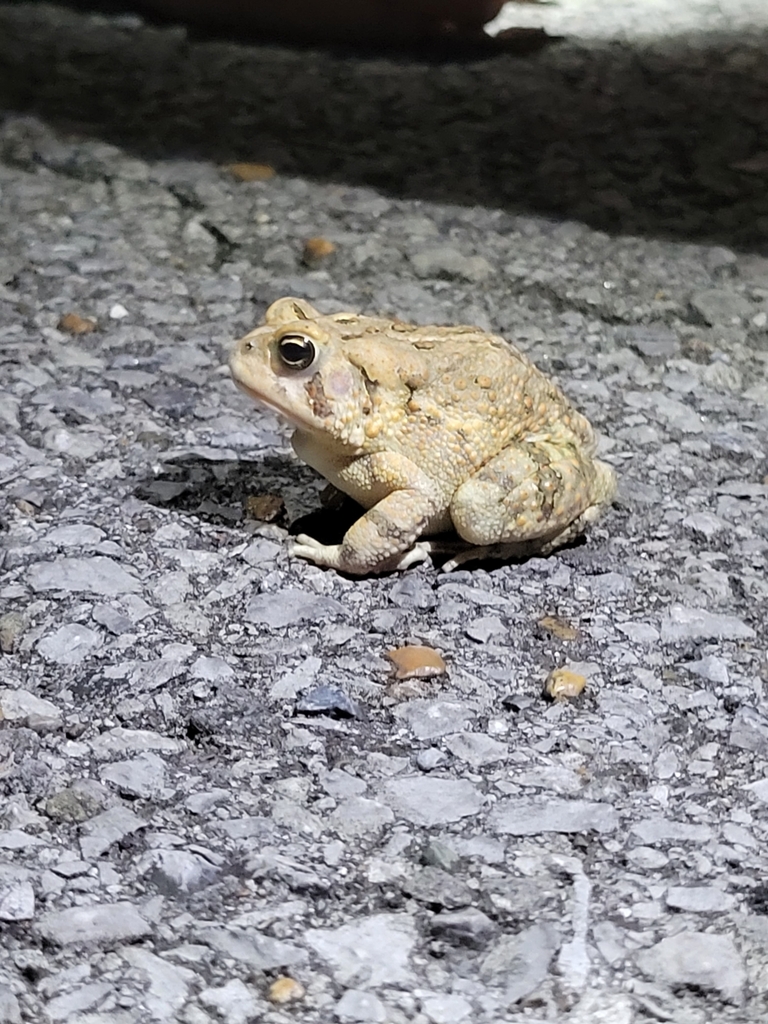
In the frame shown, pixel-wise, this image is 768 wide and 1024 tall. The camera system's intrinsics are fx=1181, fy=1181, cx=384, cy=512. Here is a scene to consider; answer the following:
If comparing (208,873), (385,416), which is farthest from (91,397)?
(208,873)

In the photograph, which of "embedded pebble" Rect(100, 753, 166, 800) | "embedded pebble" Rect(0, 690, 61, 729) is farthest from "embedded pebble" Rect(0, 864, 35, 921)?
"embedded pebble" Rect(0, 690, 61, 729)

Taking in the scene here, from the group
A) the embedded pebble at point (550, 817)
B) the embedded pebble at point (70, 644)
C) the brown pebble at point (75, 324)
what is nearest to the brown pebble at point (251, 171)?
the brown pebble at point (75, 324)

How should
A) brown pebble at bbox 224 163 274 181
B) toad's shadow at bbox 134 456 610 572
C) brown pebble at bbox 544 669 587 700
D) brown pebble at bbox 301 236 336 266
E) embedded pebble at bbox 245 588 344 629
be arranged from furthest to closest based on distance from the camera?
brown pebble at bbox 224 163 274 181, brown pebble at bbox 301 236 336 266, toad's shadow at bbox 134 456 610 572, embedded pebble at bbox 245 588 344 629, brown pebble at bbox 544 669 587 700

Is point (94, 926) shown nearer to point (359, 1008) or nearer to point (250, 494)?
point (359, 1008)

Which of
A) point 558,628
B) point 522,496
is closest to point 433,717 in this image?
point 558,628

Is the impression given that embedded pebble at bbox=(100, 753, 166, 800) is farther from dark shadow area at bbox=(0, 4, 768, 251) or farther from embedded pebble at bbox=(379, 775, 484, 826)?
dark shadow area at bbox=(0, 4, 768, 251)
